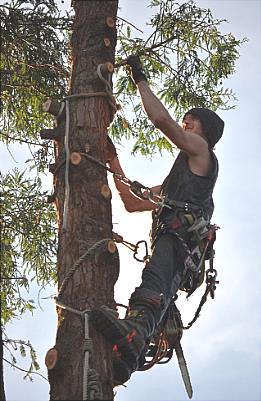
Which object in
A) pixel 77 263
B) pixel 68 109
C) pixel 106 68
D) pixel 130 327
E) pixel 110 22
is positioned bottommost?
pixel 130 327

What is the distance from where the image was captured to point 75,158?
4.02m

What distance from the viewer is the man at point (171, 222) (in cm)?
375

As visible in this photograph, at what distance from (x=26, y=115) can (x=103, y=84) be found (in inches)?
67.4

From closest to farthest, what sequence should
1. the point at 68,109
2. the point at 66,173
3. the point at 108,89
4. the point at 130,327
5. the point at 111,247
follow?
1. the point at 130,327
2. the point at 111,247
3. the point at 66,173
4. the point at 68,109
5. the point at 108,89

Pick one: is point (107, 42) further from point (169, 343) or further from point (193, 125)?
point (169, 343)

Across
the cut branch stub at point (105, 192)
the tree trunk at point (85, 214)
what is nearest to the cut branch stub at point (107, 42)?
the tree trunk at point (85, 214)

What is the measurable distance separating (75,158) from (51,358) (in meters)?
1.18

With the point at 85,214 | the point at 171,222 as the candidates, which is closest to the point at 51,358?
the point at 85,214

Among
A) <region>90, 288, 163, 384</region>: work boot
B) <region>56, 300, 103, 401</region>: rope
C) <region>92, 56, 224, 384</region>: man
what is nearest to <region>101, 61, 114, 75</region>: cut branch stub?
<region>92, 56, 224, 384</region>: man

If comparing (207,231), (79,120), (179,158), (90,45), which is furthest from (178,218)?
(90,45)

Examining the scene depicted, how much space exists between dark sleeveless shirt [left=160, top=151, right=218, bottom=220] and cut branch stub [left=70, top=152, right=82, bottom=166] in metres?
0.86

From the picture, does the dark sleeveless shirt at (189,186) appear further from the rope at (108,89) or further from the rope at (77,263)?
the rope at (77,263)

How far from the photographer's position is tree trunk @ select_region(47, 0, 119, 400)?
3.41 metres

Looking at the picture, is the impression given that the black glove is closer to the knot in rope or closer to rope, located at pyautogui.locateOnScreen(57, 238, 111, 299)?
rope, located at pyautogui.locateOnScreen(57, 238, 111, 299)
